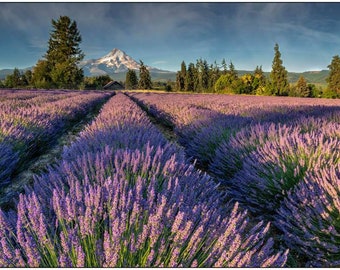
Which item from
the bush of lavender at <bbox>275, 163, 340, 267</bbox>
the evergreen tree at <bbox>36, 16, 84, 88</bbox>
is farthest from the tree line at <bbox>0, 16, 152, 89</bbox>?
the bush of lavender at <bbox>275, 163, 340, 267</bbox>

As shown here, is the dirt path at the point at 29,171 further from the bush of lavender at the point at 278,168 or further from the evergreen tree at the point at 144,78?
the evergreen tree at the point at 144,78

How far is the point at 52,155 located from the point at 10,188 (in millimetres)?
1734

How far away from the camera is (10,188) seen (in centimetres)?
314

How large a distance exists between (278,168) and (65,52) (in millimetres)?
54360

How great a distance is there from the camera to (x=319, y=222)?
1609 millimetres

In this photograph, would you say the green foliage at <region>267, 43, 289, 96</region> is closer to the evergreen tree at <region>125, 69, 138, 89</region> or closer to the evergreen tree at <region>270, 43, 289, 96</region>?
the evergreen tree at <region>270, 43, 289, 96</region>

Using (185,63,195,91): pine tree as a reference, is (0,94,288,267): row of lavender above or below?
below

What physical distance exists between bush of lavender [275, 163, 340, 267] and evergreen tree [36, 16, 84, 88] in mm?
48856

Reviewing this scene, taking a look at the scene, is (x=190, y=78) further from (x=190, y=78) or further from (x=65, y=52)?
(x=65, y=52)

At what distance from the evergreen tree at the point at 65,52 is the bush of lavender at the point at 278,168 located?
1895 inches

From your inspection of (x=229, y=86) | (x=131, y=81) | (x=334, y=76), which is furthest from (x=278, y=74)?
(x=131, y=81)

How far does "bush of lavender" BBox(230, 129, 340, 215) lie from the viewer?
2.23 metres

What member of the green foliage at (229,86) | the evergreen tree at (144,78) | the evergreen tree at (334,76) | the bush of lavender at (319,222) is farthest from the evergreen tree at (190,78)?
the bush of lavender at (319,222)

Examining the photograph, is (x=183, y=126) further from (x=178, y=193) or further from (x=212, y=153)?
(x=178, y=193)
